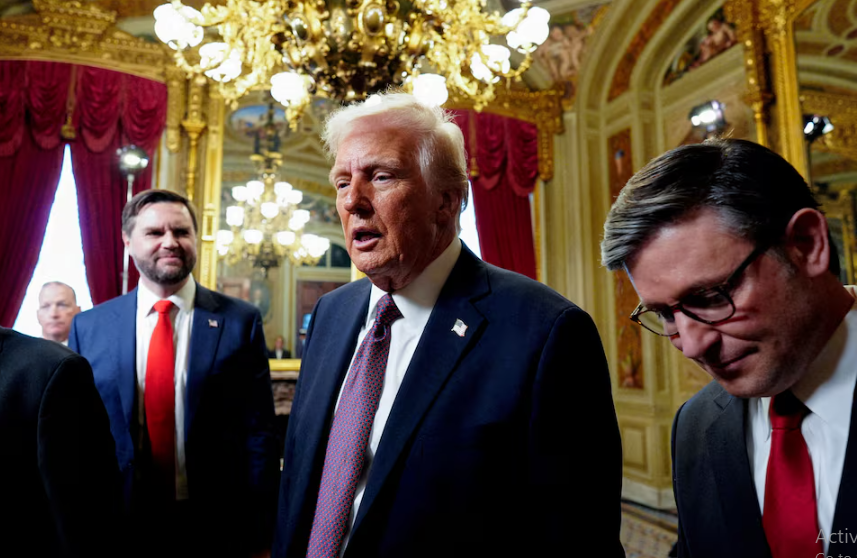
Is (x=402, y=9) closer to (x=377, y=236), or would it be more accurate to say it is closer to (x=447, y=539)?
(x=377, y=236)

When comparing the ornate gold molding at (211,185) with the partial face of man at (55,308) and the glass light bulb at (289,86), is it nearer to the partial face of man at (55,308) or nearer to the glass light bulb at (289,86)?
the partial face of man at (55,308)

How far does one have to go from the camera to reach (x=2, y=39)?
18.0 ft

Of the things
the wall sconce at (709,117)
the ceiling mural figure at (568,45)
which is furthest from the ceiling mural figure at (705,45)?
the ceiling mural figure at (568,45)

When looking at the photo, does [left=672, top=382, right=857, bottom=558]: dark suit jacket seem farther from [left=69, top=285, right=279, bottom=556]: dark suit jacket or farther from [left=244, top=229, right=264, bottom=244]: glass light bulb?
[left=244, top=229, right=264, bottom=244]: glass light bulb

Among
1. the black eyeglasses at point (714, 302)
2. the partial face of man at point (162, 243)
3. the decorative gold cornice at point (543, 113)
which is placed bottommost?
the black eyeglasses at point (714, 302)

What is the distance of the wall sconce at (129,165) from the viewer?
18.7 ft

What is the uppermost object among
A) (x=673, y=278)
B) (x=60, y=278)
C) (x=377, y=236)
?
(x=60, y=278)

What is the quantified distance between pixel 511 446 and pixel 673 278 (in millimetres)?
577

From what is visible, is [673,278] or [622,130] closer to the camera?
[673,278]

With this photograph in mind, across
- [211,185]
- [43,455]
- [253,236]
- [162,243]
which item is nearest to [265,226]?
[253,236]

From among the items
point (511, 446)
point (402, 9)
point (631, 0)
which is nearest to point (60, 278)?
point (402, 9)

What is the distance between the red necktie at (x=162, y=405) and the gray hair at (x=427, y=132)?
1.34 m

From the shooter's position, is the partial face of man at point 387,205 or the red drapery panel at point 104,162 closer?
the partial face of man at point 387,205

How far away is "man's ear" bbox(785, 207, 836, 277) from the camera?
987 mm
